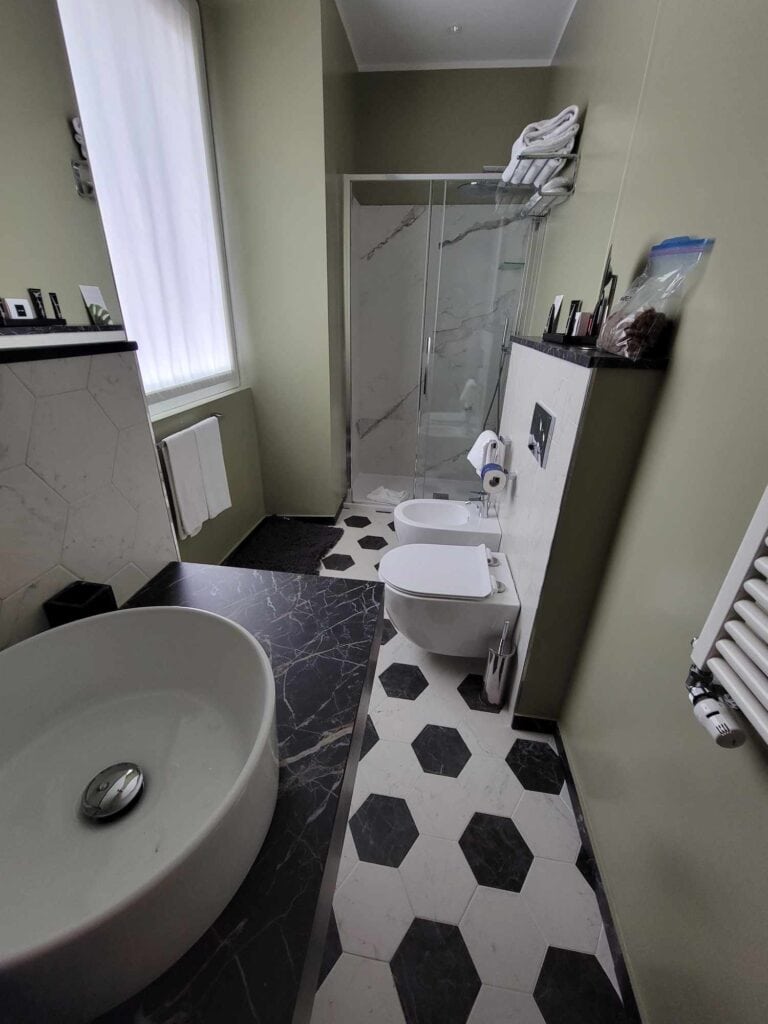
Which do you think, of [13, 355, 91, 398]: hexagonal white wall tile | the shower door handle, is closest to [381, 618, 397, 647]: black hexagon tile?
[13, 355, 91, 398]: hexagonal white wall tile

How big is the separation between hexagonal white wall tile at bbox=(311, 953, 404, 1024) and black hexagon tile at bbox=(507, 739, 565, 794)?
0.64 m

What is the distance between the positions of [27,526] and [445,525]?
1704 millimetres

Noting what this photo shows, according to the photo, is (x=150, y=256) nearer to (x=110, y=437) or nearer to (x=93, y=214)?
(x=93, y=214)

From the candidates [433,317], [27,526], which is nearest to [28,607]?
[27,526]

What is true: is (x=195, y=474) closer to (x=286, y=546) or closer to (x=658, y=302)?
(x=286, y=546)

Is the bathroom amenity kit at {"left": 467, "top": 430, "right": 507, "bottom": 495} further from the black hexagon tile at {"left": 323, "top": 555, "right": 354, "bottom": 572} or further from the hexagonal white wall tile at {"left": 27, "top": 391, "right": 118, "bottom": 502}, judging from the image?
the hexagonal white wall tile at {"left": 27, "top": 391, "right": 118, "bottom": 502}

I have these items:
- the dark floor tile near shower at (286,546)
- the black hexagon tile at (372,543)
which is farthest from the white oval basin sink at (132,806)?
the black hexagon tile at (372,543)

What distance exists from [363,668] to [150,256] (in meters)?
1.84

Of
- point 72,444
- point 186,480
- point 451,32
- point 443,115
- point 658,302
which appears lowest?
point 186,480

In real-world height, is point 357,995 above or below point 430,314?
below

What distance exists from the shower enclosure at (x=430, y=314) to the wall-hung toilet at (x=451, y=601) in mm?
1476

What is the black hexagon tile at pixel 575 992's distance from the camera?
0.92 m

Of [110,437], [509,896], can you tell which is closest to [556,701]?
[509,896]

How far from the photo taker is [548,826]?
1262 millimetres
